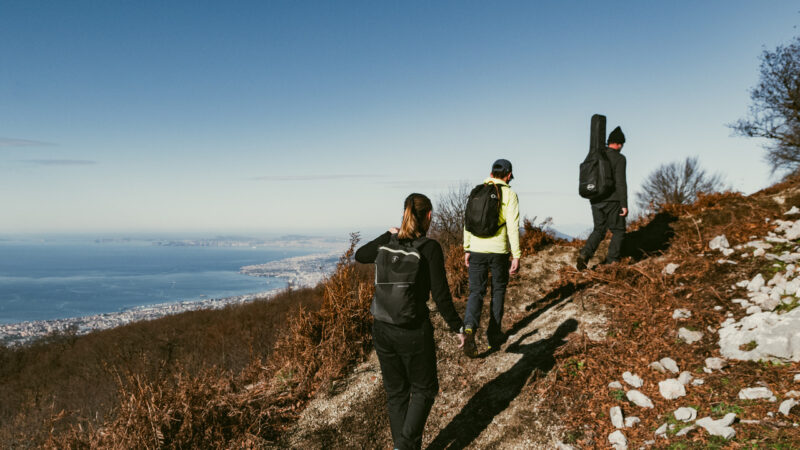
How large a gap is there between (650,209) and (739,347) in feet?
18.8

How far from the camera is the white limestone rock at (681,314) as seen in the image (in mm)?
3985

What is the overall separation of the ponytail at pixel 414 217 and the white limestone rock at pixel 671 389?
8.26 ft

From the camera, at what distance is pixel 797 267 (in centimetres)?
396

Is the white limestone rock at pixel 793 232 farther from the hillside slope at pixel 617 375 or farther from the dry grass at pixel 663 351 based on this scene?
the dry grass at pixel 663 351

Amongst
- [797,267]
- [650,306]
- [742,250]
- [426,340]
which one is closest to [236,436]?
[426,340]

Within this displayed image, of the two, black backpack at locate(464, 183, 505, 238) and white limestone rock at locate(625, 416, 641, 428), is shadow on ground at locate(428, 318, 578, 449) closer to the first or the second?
white limestone rock at locate(625, 416, 641, 428)

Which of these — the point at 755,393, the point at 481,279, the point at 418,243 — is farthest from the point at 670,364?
the point at 418,243

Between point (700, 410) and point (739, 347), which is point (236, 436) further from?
point (739, 347)

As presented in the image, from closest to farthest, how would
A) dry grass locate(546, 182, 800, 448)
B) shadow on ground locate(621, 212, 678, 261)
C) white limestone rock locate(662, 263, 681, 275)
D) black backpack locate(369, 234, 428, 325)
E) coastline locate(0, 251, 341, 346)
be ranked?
black backpack locate(369, 234, 428, 325) < dry grass locate(546, 182, 800, 448) < white limestone rock locate(662, 263, 681, 275) < shadow on ground locate(621, 212, 678, 261) < coastline locate(0, 251, 341, 346)

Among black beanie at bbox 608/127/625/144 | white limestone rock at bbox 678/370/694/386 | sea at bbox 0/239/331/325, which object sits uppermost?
black beanie at bbox 608/127/625/144

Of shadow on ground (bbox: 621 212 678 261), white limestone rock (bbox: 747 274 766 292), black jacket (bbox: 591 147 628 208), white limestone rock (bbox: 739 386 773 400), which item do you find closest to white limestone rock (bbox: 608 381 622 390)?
white limestone rock (bbox: 739 386 773 400)

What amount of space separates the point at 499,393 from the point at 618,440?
1.32m

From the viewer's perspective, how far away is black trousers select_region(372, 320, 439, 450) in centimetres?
268

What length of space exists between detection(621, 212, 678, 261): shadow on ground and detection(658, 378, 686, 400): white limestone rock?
3701mm
